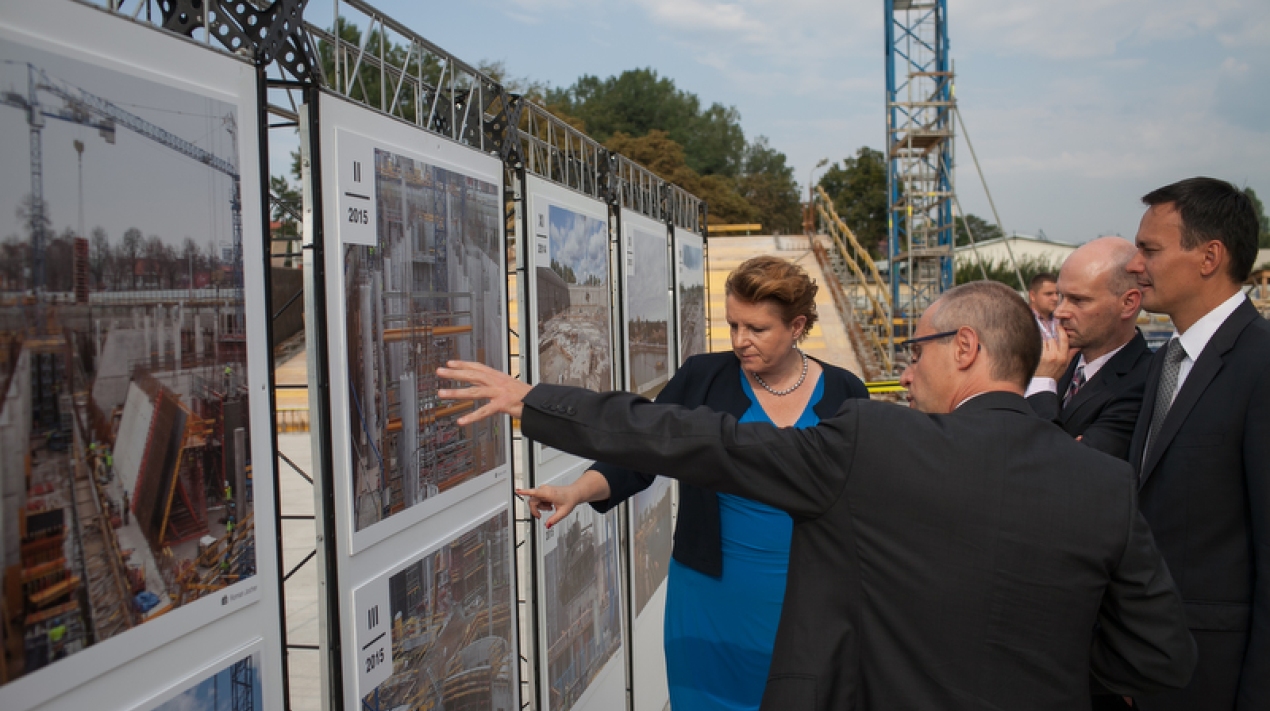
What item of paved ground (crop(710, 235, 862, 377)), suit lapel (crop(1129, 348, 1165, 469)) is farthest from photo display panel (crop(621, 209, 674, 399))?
paved ground (crop(710, 235, 862, 377))

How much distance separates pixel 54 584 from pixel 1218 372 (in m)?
2.72

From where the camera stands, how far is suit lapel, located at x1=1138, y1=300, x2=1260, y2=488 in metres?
2.33

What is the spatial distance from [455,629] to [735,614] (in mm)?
921

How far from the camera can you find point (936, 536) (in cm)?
155

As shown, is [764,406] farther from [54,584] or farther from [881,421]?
[54,584]

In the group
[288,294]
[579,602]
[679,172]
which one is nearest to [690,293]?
[579,602]

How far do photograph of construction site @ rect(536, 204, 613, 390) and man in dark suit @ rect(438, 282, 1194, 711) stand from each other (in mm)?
1964

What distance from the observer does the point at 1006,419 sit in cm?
159

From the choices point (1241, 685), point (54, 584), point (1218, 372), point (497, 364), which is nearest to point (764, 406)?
point (497, 364)

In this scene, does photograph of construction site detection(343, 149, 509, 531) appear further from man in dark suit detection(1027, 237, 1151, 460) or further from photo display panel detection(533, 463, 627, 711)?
man in dark suit detection(1027, 237, 1151, 460)

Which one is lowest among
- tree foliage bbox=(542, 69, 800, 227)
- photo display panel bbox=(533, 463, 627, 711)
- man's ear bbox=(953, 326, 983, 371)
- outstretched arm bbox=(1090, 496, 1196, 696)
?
photo display panel bbox=(533, 463, 627, 711)

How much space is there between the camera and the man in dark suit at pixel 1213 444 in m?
2.18

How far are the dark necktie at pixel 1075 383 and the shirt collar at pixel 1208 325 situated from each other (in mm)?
830

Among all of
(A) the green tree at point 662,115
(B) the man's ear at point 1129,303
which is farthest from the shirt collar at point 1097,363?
(A) the green tree at point 662,115
